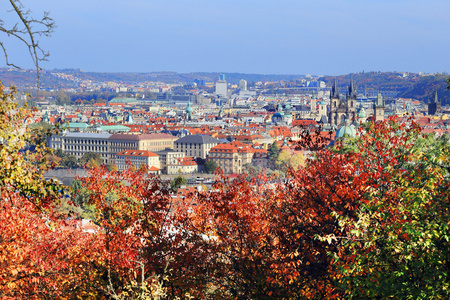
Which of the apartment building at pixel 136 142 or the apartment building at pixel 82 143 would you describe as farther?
the apartment building at pixel 82 143

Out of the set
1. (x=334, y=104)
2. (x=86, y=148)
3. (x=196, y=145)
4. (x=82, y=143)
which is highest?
(x=334, y=104)

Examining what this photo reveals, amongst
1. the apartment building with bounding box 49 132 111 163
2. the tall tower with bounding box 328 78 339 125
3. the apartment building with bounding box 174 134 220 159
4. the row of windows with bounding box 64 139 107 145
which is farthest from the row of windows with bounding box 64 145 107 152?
the tall tower with bounding box 328 78 339 125

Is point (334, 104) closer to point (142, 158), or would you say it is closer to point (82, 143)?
point (82, 143)

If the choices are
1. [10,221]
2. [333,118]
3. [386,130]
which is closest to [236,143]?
[333,118]

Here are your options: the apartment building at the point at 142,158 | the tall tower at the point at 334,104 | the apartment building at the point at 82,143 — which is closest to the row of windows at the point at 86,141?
the apartment building at the point at 82,143

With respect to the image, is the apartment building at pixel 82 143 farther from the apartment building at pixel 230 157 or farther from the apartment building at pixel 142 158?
the apartment building at pixel 230 157

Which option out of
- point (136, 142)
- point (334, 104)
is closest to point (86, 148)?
point (136, 142)

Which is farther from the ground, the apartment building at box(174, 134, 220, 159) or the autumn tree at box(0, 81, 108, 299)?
the autumn tree at box(0, 81, 108, 299)

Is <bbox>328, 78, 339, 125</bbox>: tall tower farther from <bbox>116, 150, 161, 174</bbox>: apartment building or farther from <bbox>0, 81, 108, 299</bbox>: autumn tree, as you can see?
<bbox>0, 81, 108, 299</bbox>: autumn tree

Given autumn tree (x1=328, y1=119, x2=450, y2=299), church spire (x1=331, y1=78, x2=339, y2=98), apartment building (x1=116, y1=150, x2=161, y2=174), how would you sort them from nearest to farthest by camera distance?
autumn tree (x1=328, y1=119, x2=450, y2=299) → apartment building (x1=116, y1=150, x2=161, y2=174) → church spire (x1=331, y1=78, x2=339, y2=98)

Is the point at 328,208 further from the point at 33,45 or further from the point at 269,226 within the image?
the point at 33,45

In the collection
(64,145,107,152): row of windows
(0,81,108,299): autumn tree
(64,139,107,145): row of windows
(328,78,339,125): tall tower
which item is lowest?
(64,145,107,152): row of windows

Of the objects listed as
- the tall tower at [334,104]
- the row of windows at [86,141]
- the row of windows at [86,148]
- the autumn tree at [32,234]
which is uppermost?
the autumn tree at [32,234]

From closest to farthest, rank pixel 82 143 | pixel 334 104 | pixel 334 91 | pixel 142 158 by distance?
pixel 142 158 < pixel 82 143 < pixel 334 91 < pixel 334 104
